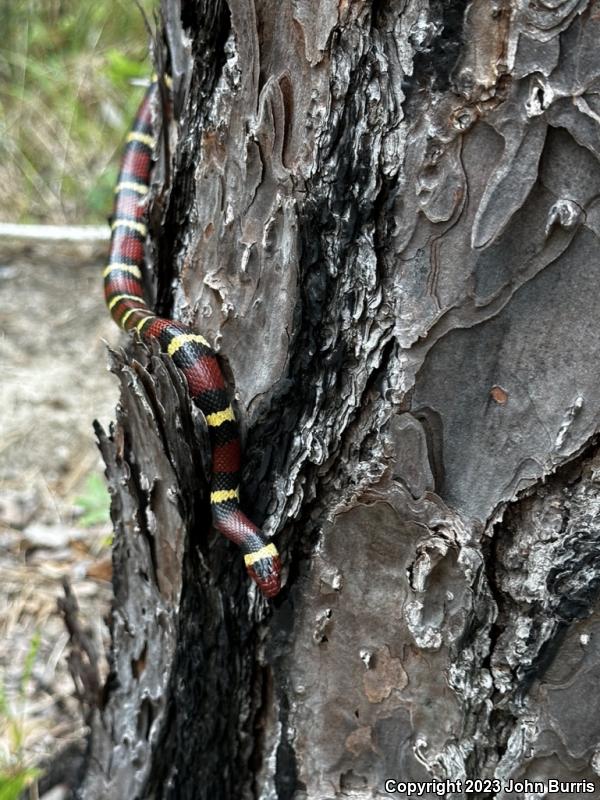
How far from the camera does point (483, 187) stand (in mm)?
1660

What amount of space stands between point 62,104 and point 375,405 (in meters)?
5.56

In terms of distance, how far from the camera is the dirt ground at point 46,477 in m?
3.53

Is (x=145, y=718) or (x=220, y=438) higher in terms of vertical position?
(x=220, y=438)

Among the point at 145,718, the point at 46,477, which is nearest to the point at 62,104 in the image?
the point at 46,477

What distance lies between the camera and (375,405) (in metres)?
1.95

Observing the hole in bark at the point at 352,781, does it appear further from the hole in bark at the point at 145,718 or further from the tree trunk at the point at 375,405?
the hole in bark at the point at 145,718

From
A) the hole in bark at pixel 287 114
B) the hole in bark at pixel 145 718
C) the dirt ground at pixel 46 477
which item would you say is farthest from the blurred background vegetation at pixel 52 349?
the hole in bark at pixel 287 114

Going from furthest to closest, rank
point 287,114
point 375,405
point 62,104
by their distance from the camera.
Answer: point 62,104
point 375,405
point 287,114

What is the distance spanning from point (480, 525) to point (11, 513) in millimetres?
3179

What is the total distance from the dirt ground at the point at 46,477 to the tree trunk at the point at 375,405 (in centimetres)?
74

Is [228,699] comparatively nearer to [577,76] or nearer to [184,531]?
[184,531]

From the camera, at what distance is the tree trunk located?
164 centimetres

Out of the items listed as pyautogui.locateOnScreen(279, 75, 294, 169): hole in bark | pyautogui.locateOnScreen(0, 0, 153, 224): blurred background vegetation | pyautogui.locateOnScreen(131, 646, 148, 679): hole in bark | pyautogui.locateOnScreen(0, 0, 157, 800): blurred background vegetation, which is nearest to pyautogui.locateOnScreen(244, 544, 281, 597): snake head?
pyautogui.locateOnScreen(131, 646, 148, 679): hole in bark

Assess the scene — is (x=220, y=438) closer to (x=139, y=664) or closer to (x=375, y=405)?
(x=375, y=405)
